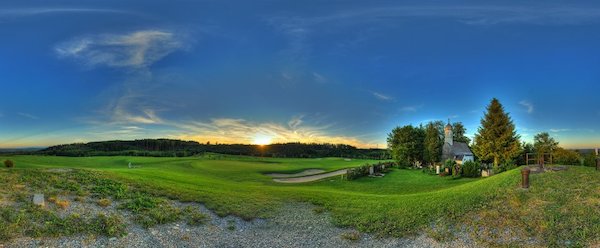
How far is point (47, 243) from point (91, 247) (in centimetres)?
141

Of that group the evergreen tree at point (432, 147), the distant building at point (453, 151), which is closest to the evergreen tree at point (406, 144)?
the evergreen tree at point (432, 147)

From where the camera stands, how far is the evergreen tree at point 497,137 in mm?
52188

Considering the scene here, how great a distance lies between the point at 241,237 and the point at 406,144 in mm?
49265

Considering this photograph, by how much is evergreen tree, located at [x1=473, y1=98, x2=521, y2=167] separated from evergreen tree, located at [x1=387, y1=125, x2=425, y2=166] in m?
10.3

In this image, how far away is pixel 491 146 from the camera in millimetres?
53125

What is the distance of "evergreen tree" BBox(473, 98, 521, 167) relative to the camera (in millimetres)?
52188

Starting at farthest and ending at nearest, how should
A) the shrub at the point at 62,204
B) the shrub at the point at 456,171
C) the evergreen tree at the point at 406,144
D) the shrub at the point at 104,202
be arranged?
1. the evergreen tree at the point at 406,144
2. the shrub at the point at 456,171
3. the shrub at the point at 104,202
4. the shrub at the point at 62,204

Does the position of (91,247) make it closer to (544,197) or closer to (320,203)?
(320,203)

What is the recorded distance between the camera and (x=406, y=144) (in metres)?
60.8

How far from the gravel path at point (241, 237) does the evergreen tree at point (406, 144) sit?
45010 mm

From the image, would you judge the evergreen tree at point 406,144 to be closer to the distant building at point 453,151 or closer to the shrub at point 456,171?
the distant building at point 453,151

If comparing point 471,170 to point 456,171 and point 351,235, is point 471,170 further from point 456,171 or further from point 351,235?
point 351,235

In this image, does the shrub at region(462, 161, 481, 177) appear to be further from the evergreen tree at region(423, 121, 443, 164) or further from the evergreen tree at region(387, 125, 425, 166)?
the evergreen tree at region(423, 121, 443, 164)

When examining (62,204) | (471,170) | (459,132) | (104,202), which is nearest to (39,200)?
(62,204)
